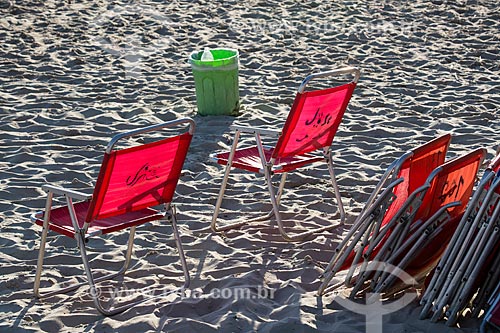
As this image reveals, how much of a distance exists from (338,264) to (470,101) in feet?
12.6

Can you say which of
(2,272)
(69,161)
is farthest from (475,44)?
(2,272)

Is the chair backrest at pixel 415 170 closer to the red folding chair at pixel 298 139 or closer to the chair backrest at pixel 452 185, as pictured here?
the chair backrest at pixel 452 185

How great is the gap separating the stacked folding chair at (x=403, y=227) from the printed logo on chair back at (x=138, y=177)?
934mm

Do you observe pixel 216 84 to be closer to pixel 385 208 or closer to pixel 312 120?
pixel 312 120

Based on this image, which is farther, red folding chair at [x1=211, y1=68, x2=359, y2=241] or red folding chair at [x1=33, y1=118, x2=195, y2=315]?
red folding chair at [x1=211, y1=68, x2=359, y2=241]

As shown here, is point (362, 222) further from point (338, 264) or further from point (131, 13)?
point (131, 13)

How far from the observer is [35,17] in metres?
11.0

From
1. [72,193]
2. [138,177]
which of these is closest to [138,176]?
[138,177]

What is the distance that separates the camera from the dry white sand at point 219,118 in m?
4.51

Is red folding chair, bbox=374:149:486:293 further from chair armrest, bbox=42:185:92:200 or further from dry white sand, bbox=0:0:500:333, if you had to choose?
chair armrest, bbox=42:185:92:200

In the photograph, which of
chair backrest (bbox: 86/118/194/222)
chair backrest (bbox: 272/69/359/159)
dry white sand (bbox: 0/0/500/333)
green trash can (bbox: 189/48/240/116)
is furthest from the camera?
green trash can (bbox: 189/48/240/116)

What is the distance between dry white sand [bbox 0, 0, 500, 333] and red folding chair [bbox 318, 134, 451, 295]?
0.25 m

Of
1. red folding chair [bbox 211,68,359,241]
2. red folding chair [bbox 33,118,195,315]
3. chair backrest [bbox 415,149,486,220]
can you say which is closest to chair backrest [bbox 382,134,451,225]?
chair backrest [bbox 415,149,486,220]

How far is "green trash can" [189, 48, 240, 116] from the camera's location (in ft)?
24.8
